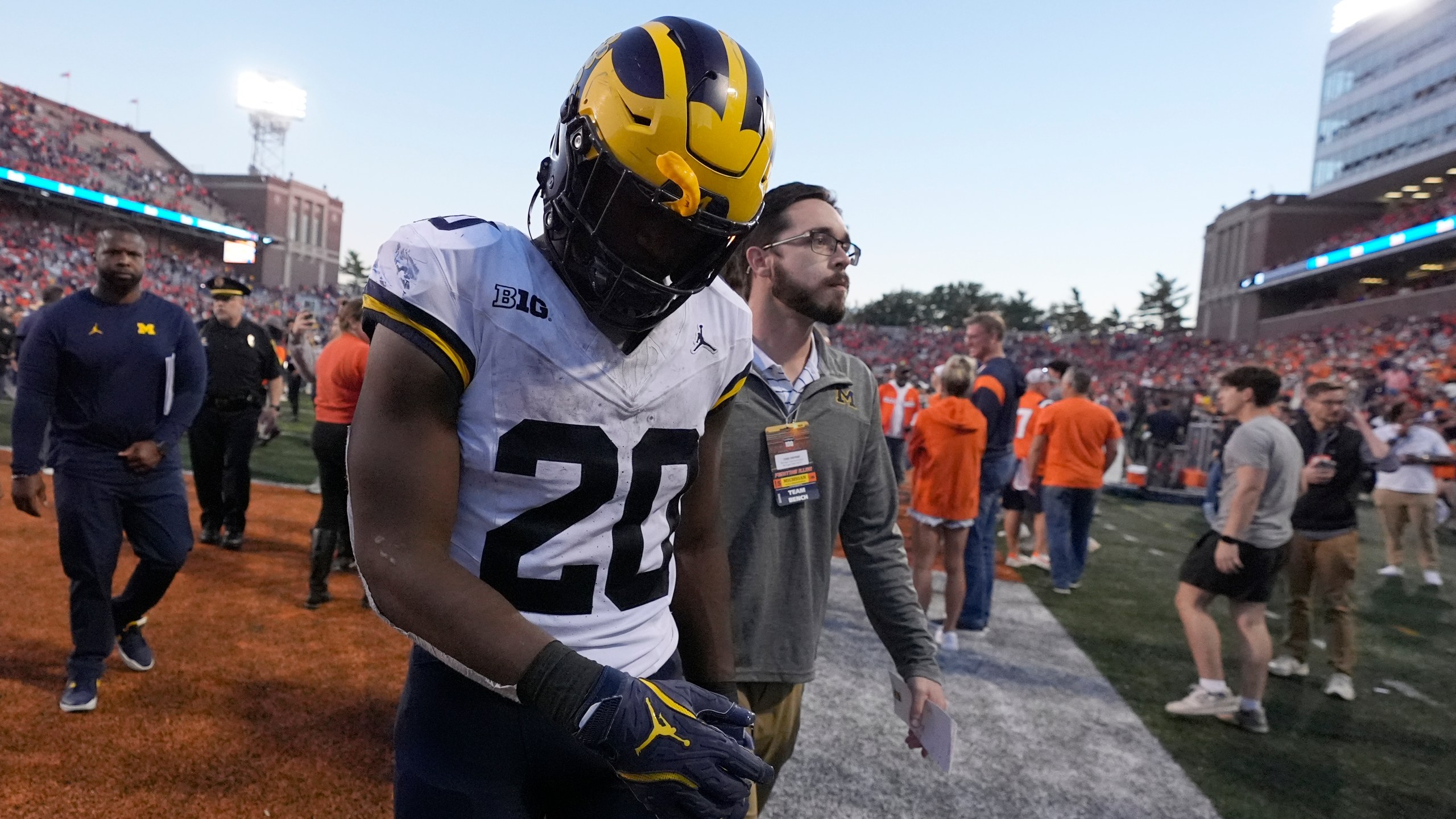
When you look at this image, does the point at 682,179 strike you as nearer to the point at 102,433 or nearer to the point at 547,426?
the point at 547,426

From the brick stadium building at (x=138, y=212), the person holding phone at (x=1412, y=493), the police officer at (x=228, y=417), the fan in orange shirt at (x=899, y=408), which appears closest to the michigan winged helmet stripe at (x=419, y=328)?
the police officer at (x=228, y=417)

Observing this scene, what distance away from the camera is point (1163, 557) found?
30.2ft

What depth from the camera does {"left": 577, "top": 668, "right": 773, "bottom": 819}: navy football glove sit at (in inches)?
44.6

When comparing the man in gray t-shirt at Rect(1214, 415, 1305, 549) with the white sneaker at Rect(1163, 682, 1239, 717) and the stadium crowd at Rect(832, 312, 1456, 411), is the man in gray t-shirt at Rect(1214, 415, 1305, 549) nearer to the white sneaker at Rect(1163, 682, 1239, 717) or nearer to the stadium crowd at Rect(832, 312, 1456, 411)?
the white sneaker at Rect(1163, 682, 1239, 717)

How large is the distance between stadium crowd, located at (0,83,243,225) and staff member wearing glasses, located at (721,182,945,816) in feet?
144

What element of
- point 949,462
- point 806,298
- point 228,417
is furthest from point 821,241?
point 228,417

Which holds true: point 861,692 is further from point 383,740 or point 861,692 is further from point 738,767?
point 738,767

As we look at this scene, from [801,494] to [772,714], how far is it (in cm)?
60

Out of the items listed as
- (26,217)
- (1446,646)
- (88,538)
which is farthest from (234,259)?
(26,217)

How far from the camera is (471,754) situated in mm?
1291

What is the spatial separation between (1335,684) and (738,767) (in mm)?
5505

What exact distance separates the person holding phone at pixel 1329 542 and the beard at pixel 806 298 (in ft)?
14.5

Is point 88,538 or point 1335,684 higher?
point 88,538

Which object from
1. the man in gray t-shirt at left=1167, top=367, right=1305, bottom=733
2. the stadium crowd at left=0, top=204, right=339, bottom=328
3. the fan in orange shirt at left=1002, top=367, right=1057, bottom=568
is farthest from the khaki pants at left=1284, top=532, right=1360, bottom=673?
the stadium crowd at left=0, top=204, right=339, bottom=328
